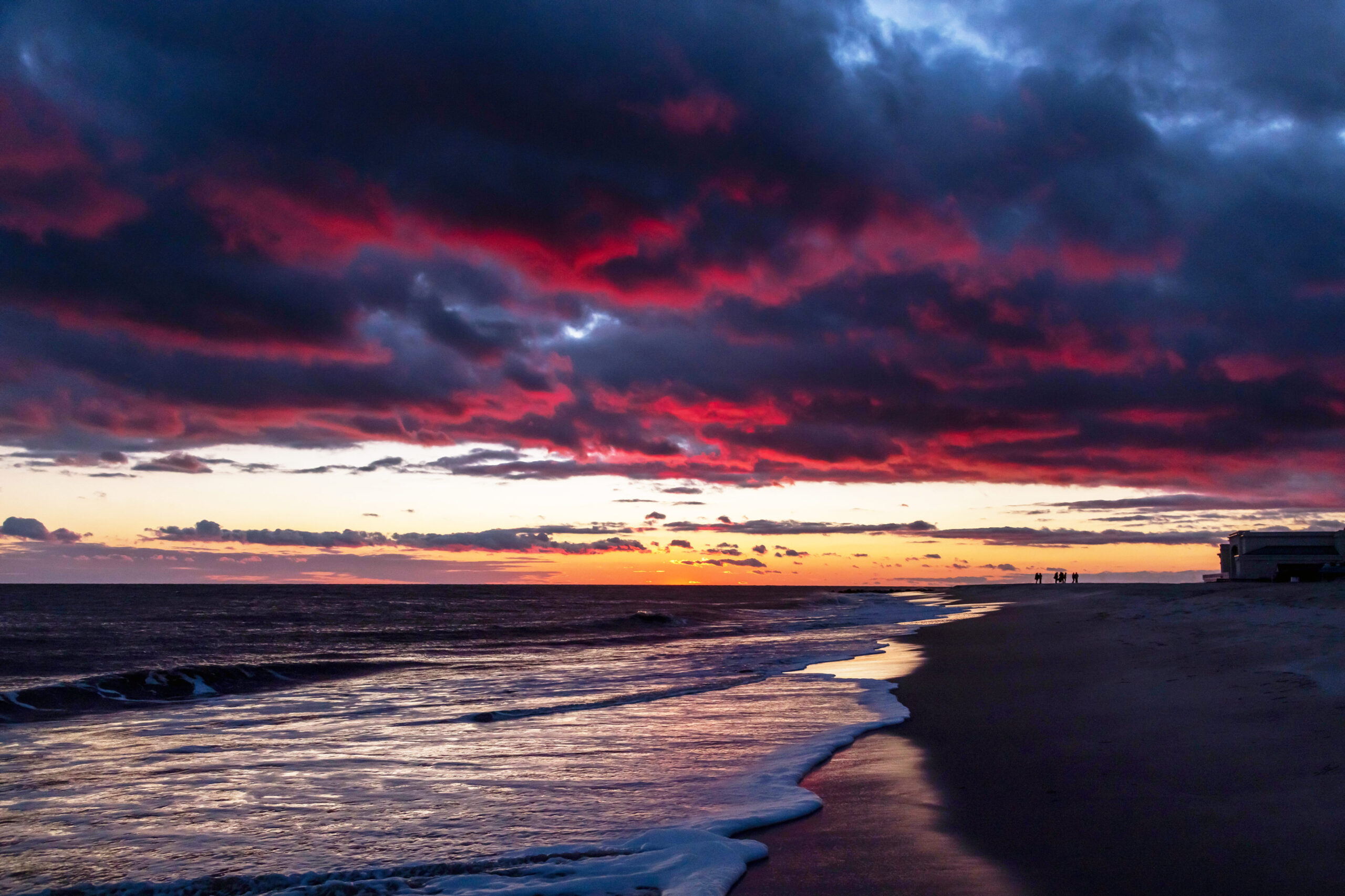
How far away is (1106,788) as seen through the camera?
7.90 meters

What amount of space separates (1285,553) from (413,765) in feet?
235

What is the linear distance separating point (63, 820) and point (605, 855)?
5.85 m

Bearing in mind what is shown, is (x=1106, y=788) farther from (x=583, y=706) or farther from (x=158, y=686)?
(x=158, y=686)

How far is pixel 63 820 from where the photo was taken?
8156 mm

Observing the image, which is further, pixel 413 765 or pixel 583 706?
pixel 583 706

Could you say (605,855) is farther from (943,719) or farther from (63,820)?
(943,719)

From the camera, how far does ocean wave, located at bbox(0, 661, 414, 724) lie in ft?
57.1

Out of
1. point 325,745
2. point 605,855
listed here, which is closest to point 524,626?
point 325,745

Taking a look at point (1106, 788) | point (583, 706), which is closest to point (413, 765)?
point (583, 706)

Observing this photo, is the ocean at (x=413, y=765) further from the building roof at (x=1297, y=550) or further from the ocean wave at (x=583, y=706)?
the building roof at (x=1297, y=550)

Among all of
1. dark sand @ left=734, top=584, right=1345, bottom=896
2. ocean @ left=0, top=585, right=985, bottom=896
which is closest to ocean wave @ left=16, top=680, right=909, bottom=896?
ocean @ left=0, top=585, right=985, bottom=896

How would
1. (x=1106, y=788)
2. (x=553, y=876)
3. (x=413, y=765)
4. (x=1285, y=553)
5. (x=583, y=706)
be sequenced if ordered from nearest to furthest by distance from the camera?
(x=553, y=876) < (x=1106, y=788) < (x=413, y=765) < (x=583, y=706) < (x=1285, y=553)

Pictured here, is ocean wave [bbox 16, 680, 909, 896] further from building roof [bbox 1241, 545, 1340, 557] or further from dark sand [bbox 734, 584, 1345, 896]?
building roof [bbox 1241, 545, 1340, 557]

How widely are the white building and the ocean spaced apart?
49.5 meters
